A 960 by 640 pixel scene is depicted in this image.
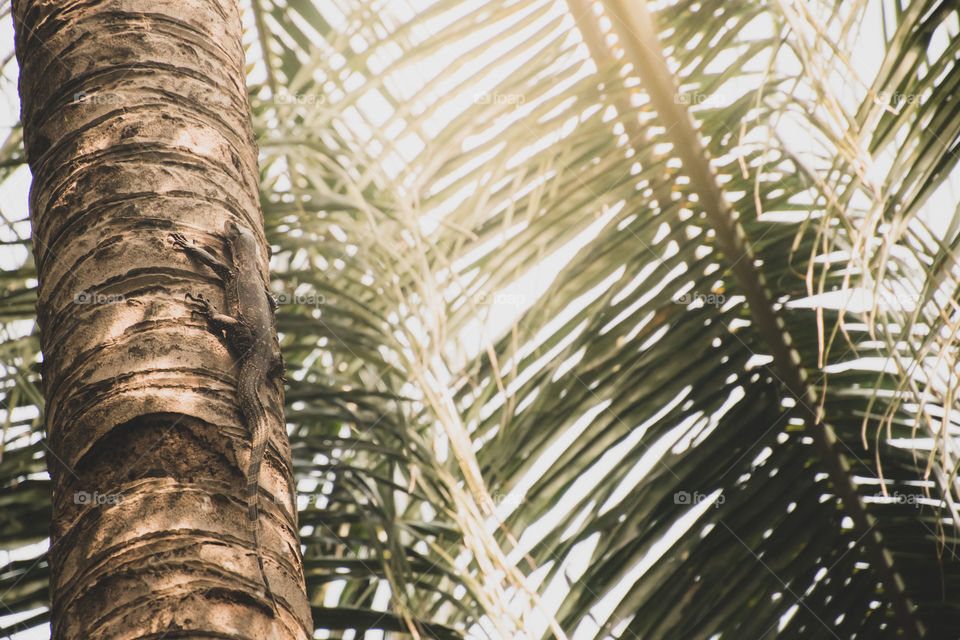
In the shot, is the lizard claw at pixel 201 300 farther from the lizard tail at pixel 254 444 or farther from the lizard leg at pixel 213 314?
the lizard tail at pixel 254 444

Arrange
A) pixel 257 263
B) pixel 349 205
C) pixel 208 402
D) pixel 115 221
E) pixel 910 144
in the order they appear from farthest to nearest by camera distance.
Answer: pixel 349 205, pixel 910 144, pixel 257 263, pixel 115 221, pixel 208 402

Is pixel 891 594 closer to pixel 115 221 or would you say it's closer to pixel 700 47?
pixel 700 47

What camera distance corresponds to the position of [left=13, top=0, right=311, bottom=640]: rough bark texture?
104 cm

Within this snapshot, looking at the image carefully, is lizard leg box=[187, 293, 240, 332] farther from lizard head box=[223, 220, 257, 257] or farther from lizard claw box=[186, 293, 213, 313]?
lizard head box=[223, 220, 257, 257]

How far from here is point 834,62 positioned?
6.01ft

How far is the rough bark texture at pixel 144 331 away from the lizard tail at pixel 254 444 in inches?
0.4

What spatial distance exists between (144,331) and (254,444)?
223mm

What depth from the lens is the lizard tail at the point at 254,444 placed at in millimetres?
1098

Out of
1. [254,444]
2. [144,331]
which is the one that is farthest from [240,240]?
[254,444]

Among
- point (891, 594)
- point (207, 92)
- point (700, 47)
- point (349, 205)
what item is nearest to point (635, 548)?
point (891, 594)

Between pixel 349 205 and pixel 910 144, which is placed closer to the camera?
pixel 910 144

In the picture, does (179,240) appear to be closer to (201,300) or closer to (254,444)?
(201,300)

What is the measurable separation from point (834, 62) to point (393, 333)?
3.90ft

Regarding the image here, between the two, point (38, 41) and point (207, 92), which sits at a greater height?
point (38, 41)
